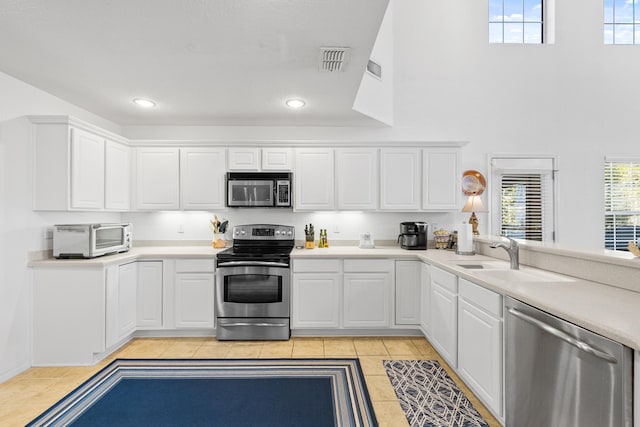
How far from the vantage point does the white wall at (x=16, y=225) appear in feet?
8.57

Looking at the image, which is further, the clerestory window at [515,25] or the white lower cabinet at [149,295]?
the clerestory window at [515,25]

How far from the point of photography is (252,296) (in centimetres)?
344

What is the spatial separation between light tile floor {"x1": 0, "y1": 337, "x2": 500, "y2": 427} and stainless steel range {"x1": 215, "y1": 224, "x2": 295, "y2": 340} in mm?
119

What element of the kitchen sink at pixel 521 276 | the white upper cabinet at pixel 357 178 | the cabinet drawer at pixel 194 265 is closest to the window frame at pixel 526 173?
the white upper cabinet at pixel 357 178

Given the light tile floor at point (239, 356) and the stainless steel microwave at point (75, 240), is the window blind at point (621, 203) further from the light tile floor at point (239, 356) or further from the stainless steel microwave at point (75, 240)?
the stainless steel microwave at point (75, 240)

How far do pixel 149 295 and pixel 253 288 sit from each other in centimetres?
110

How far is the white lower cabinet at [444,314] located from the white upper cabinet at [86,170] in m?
3.34

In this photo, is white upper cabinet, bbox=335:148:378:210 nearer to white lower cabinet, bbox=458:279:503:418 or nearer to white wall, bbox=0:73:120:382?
white lower cabinet, bbox=458:279:503:418

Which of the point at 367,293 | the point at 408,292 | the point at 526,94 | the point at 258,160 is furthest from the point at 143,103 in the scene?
the point at 526,94

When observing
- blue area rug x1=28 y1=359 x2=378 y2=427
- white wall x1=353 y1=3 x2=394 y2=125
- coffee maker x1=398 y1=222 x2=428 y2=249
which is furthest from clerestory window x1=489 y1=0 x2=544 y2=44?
blue area rug x1=28 y1=359 x2=378 y2=427

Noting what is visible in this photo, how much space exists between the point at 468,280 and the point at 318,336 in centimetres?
181

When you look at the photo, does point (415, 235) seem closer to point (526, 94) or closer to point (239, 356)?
point (239, 356)

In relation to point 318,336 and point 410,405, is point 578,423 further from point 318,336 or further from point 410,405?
point 318,336

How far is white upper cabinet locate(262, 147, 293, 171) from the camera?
382 centimetres
